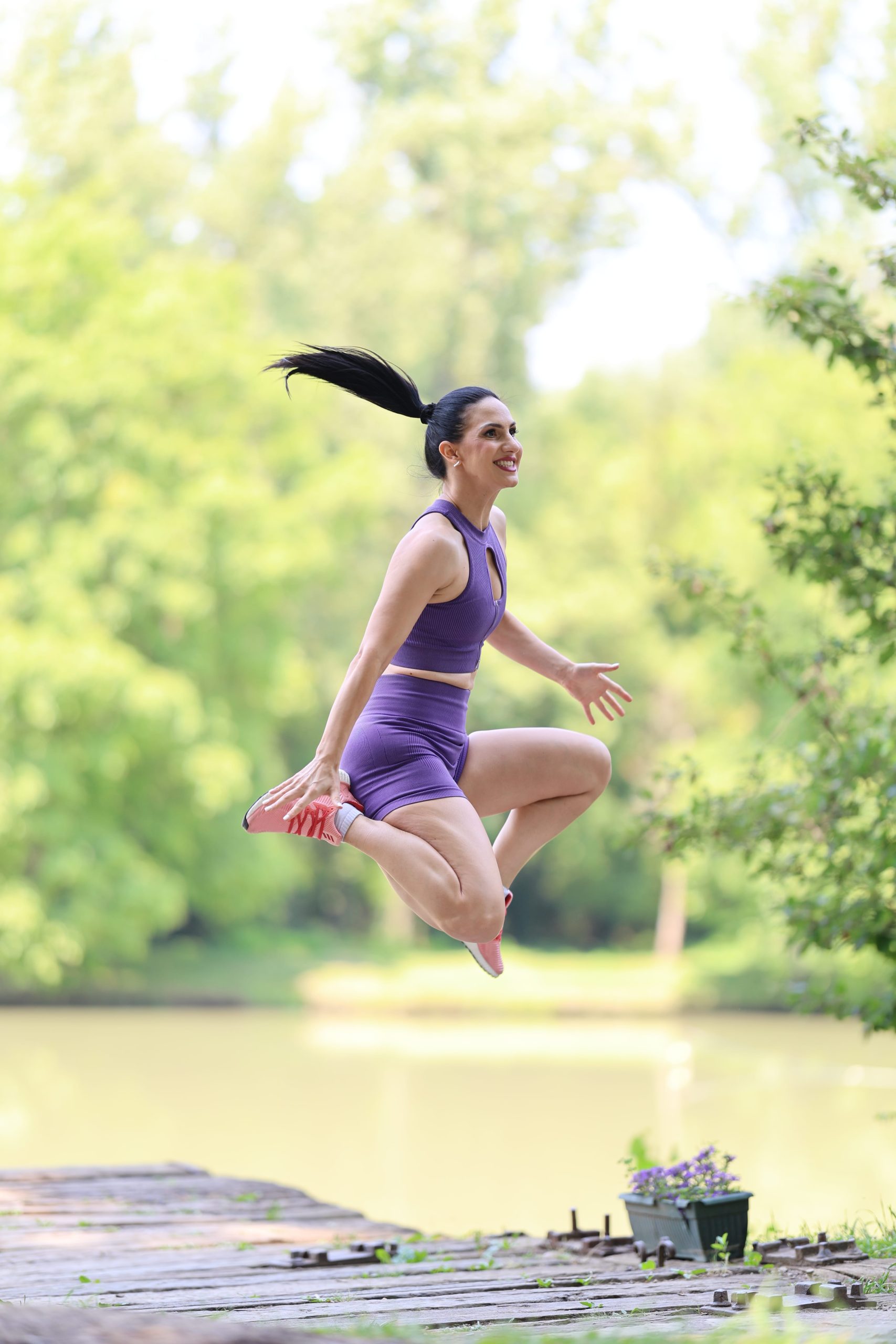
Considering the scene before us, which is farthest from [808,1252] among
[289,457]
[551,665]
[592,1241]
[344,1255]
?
[289,457]

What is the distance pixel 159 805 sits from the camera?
68.6 ft

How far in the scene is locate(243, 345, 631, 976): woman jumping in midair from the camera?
149 inches

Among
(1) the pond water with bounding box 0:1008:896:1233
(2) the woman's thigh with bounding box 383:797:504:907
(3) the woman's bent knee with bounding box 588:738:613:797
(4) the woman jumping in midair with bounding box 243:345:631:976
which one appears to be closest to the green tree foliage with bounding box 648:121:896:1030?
(3) the woman's bent knee with bounding box 588:738:613:797

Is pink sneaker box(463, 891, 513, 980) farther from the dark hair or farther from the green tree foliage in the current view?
the green tree foliage

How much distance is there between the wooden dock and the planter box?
0.35 ft

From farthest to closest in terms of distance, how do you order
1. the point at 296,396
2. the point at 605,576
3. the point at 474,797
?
the point at 605,576 → the point at 296,396 → the point at 474,797

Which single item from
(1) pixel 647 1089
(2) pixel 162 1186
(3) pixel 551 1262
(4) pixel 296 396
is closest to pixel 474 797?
(3) pixel 551 1262

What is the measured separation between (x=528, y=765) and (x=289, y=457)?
1945 cm

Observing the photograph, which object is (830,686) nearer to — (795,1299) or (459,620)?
(459,620)

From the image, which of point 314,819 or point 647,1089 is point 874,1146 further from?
point 314,819

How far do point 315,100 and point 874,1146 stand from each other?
2085 centimetres

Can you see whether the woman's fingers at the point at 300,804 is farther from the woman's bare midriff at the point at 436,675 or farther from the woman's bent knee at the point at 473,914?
the woman's bare midriff at the point at 436,675

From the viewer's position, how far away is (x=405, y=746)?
13.2ft

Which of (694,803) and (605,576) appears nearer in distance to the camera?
(694,803)
